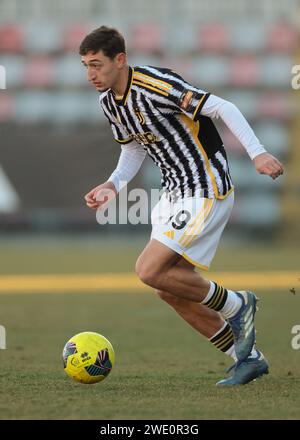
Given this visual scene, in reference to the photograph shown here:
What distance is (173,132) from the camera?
19.7 feet

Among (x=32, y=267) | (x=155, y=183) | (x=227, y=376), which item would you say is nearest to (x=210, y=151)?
(x=227, y=376)

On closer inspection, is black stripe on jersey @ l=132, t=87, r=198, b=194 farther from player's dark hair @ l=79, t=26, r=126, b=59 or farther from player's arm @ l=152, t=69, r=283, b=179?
player's dark hair @ l=79, t=26, r=126, b=59

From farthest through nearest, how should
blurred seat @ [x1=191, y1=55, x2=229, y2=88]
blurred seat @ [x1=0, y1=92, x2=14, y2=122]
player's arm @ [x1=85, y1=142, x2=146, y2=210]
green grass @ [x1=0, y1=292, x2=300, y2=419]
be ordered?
blurred seat @ [x1=191, y1=55, x2=229, y2=88], blurred seat @ [x1=0, y1=92, x2=14, y2=122], player's arm @ [x1=85, y1=142, x2=146, y2=210], green grass @ [x1=0, y1=292, x2=300, y2=419]

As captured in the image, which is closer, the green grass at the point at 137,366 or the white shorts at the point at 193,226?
the green grass at the point at 137,366

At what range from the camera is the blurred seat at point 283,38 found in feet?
70.1

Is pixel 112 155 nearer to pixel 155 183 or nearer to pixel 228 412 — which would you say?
pixel 155 183

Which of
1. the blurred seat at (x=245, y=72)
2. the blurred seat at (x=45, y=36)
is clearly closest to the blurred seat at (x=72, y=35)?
the blurred seat at (x=45, y=36)

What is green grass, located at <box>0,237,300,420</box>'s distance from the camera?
497 cm

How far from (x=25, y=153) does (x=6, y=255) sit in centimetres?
371

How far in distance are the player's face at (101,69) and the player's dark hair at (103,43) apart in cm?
2

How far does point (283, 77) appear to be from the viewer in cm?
2136

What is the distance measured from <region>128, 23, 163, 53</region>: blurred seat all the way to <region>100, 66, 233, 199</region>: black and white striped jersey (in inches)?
642

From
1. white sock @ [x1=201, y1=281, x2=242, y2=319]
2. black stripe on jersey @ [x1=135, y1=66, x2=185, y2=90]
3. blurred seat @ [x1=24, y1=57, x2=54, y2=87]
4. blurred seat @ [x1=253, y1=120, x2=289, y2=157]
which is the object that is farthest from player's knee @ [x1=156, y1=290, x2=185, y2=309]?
blurred seat @ [x1=24, y1=57, x2=54, y2=87]

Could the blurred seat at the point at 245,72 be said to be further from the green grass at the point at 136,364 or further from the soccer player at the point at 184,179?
the soccer player at the point at 184,179
